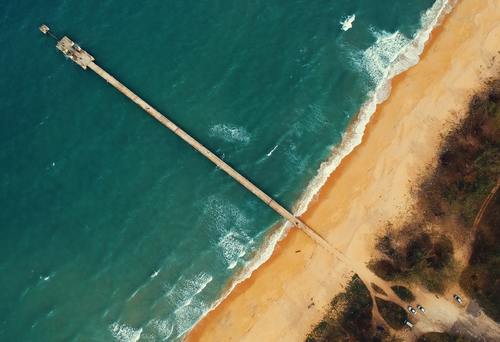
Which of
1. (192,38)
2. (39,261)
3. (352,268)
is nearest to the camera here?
(352,268)

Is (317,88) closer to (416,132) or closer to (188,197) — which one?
(416,132)

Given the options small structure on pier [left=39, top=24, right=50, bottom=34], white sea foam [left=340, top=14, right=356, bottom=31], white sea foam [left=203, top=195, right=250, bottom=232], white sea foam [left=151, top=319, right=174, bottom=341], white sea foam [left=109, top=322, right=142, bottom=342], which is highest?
white sea foam [left=340, top=14, right=356, bottom=31]

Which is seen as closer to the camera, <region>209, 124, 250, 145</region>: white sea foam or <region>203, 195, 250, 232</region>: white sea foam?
<region>203, 195, 250, 232</region>: white sea foam

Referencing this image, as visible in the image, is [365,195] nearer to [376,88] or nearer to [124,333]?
[376,88]

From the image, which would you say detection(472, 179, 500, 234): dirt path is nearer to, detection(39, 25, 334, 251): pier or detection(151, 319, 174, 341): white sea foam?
detection(39, 25, 334, 251): pier

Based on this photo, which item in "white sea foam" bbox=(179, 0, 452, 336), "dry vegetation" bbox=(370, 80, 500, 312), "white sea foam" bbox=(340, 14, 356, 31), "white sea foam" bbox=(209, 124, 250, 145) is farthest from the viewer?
"white sea foam" bbox=(340, 14, 356, 31)

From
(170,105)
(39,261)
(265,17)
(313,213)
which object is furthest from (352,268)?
(39,261)

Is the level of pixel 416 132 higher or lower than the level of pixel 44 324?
higher

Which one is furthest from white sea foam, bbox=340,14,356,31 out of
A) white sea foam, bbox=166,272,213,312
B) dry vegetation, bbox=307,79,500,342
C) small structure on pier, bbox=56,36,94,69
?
white sea foam, bbox=166,272,213,312
